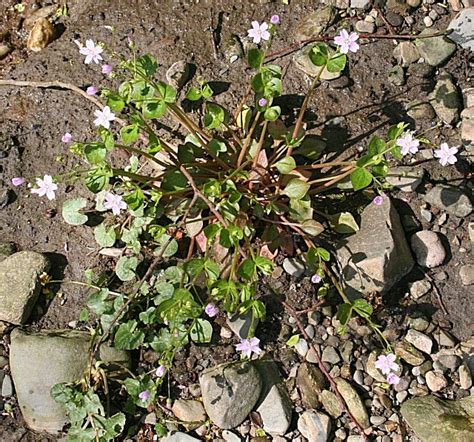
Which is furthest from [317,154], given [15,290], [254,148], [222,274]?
[15,290]

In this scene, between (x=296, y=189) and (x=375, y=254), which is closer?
(x=296, y=189)

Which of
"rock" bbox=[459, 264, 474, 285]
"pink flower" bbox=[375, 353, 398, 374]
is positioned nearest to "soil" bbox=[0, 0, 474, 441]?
"rock" bbox=[459, 264, 474, 285]

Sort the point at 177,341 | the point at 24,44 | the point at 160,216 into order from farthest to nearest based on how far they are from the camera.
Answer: the point at 24,44 < the point at 160,216 < the point at 177,341

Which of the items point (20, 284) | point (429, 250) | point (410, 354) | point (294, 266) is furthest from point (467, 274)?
point (20, 284)

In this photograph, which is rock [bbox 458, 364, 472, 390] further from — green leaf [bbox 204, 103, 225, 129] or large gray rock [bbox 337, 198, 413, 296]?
green leaf [bbox 204, 103, 225, 129]

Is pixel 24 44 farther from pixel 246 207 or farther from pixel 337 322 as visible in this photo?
pixel 337 322

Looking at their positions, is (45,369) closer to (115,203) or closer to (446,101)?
(115,203)
